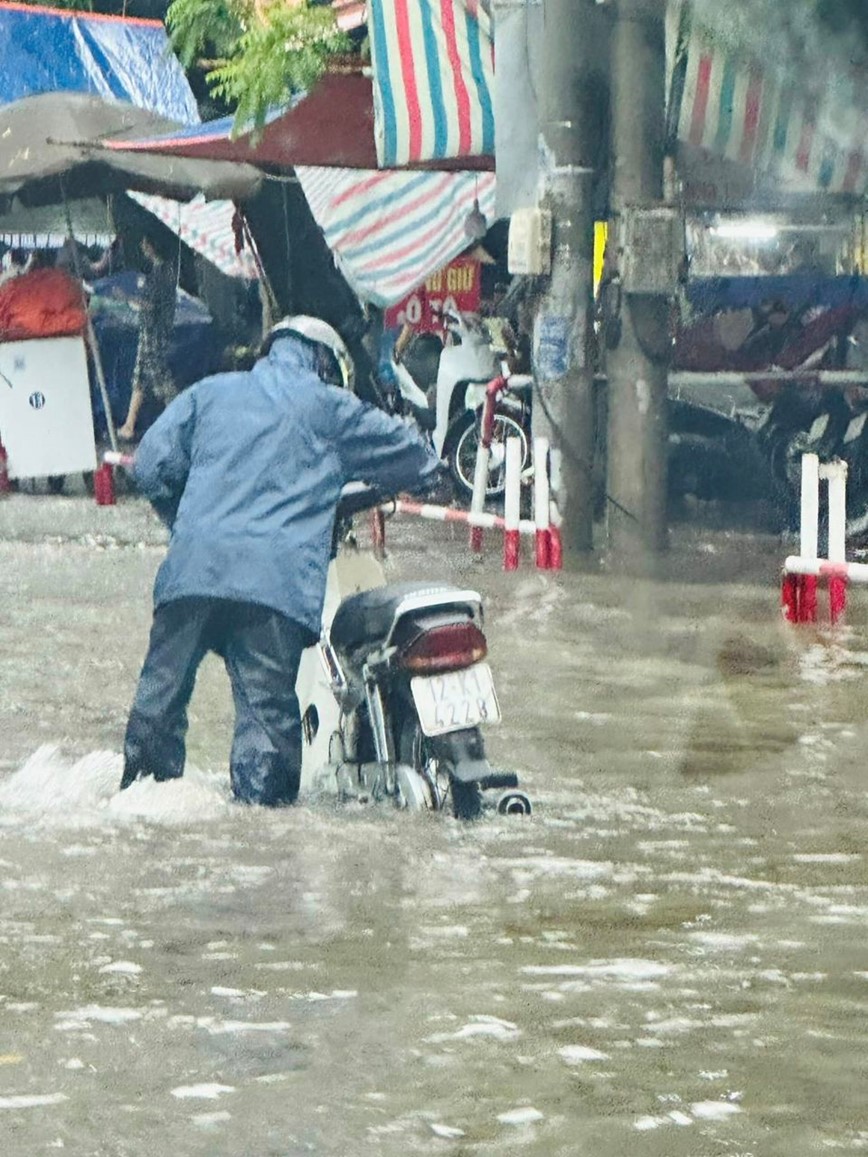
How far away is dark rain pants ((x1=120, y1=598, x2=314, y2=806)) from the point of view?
750 centimetres

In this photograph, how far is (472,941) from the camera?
6.08 m

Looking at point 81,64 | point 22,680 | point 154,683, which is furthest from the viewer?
point 81,64

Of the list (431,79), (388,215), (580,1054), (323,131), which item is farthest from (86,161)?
(580,1054)

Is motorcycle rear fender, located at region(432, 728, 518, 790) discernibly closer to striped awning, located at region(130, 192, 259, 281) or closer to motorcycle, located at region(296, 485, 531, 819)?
motorcycle, located at region(296, 485, 531, 819)

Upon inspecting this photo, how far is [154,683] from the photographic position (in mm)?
7684

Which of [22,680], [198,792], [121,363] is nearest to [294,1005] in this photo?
[198,792]

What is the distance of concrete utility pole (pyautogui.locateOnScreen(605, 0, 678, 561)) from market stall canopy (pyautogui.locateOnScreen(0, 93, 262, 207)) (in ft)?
12.9

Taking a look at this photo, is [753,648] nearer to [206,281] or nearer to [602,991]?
[602,991]

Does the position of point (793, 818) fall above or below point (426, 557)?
above

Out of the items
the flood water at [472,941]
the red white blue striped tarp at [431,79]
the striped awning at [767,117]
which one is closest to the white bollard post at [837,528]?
the flood water at [472,941]

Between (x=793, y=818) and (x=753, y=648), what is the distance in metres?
3.88

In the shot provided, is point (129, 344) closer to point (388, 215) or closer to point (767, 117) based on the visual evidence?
point (388, 215)

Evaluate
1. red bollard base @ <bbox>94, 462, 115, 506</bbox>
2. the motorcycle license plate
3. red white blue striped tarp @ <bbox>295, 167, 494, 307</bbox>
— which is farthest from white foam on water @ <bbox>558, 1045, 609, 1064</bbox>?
red bollard base @ <bbox>94, 462, 115, 506</bbox>

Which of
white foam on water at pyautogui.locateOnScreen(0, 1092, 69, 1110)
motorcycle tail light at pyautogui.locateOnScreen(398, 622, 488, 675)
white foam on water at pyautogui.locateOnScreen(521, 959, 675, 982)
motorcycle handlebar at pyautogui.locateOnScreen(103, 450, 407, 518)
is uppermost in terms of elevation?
motorcycle handlebar at pyautogui.locateOnScreen(103, 450, 407, 518)
